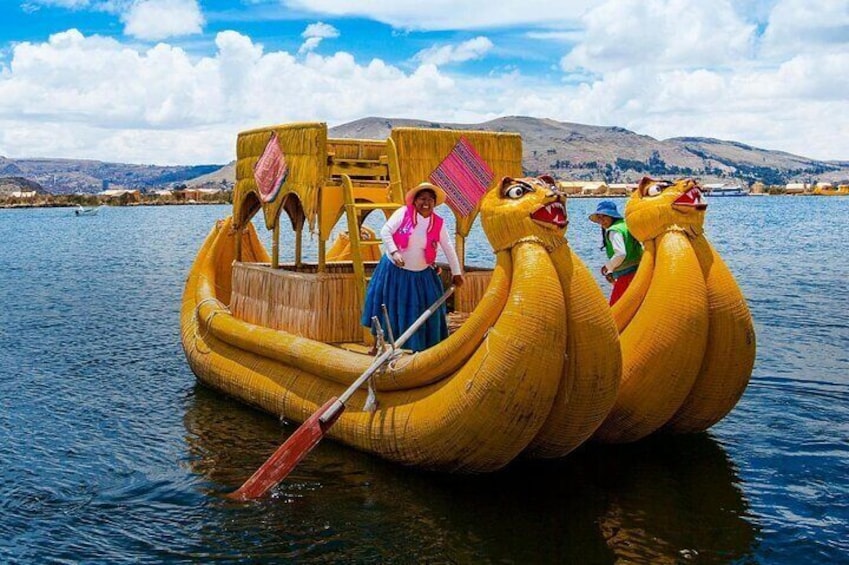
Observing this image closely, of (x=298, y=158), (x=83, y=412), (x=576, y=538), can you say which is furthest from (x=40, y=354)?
(x=576, y=538)

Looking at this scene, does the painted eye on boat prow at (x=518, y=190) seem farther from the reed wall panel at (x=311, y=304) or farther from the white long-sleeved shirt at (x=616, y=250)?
the reed wall panel at (x=311, y=304)

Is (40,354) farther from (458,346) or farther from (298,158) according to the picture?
(458,346)

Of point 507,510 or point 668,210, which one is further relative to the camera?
point 668,210

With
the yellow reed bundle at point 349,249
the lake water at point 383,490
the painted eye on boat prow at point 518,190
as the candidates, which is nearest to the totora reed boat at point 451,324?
the painted eye on boat prow at point 518,190

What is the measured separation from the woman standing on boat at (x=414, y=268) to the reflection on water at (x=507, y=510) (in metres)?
1.55

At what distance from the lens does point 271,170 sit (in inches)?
522

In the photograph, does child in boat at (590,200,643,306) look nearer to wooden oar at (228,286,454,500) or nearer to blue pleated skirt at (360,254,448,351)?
blue pleated skirt at (360,254,448,351)

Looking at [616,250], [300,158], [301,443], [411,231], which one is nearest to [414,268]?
[411,231]

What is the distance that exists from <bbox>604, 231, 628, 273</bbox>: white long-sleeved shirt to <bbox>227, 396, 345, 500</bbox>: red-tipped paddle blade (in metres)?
3.96

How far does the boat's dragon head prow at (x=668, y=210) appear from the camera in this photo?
10.3m

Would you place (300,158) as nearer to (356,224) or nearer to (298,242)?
(356,224)

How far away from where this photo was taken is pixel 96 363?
17.2 m

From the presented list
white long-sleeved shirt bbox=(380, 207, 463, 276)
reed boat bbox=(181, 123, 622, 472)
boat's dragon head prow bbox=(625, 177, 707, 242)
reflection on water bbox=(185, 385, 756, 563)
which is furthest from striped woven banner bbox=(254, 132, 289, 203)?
boat's dragon head prow bbox=(625, 177, 707, 242)

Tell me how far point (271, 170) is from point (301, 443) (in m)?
5.11
